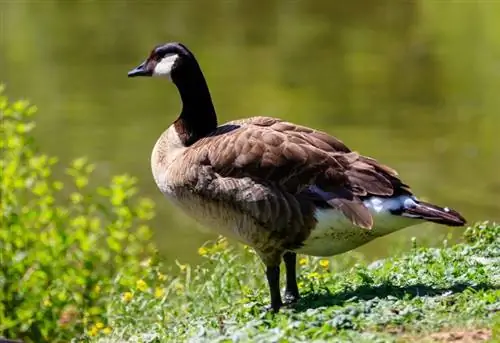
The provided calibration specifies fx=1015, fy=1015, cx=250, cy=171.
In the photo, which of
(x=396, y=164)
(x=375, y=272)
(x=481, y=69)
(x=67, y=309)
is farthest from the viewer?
(x=481, y=69)

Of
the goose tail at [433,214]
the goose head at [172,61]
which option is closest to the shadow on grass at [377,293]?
the goose tail at [433,214]

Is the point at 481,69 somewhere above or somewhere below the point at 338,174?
below

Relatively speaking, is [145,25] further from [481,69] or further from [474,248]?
[474,248]

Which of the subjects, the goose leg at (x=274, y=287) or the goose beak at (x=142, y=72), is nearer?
the goose leg at (x=274, y=287)

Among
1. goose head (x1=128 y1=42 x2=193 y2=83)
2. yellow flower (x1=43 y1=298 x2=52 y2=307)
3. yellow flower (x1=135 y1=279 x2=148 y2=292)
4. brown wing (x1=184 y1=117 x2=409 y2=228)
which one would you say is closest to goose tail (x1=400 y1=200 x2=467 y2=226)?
brown wing (x1=184 y1=117 x2=409 y2=228)

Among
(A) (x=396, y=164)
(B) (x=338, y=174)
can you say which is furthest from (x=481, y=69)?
(B) (x=338, y=174)

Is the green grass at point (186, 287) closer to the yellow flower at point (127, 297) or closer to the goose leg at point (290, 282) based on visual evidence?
the yellow flower at point (127, 297)

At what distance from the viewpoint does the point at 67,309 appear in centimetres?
866

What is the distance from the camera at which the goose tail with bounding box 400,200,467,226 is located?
18.3 feet

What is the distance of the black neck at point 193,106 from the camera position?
265 inches

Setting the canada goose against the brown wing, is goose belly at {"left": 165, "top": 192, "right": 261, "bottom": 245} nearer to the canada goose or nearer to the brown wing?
the canada goose

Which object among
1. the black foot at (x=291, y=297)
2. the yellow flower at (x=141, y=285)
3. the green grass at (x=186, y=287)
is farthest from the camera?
the yellow flower at (x=141, y=285)

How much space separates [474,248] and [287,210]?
62.2 inches

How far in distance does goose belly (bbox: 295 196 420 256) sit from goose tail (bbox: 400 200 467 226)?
0.05 m
